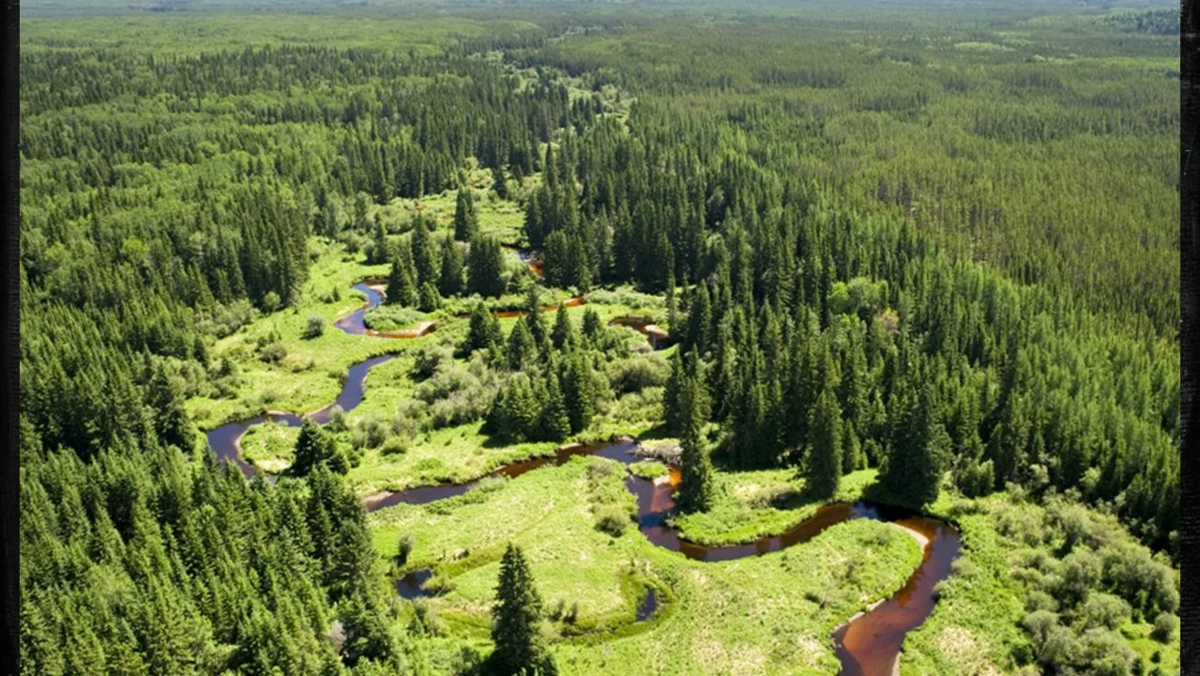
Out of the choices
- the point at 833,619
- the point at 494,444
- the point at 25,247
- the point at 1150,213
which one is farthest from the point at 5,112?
the point at 1150,213

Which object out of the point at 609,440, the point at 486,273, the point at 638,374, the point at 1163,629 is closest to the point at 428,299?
the point at 486,273

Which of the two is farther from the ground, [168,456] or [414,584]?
[168,456]

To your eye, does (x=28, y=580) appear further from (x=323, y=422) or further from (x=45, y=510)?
(x=323, y=422)

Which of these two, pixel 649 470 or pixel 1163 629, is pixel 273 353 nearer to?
pixel 649 470

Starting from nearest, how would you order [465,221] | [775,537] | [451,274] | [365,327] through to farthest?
[775,537], [365,327], [451,274], [465,221]

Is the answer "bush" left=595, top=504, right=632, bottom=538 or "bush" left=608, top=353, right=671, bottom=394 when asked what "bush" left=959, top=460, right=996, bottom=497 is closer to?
"bush" left=595, top=504, right=632, bottom=538

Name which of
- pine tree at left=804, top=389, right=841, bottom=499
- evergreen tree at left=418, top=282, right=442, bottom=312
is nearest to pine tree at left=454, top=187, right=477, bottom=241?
evergreen tree at left=418, top=282, right=442, bottom=312
